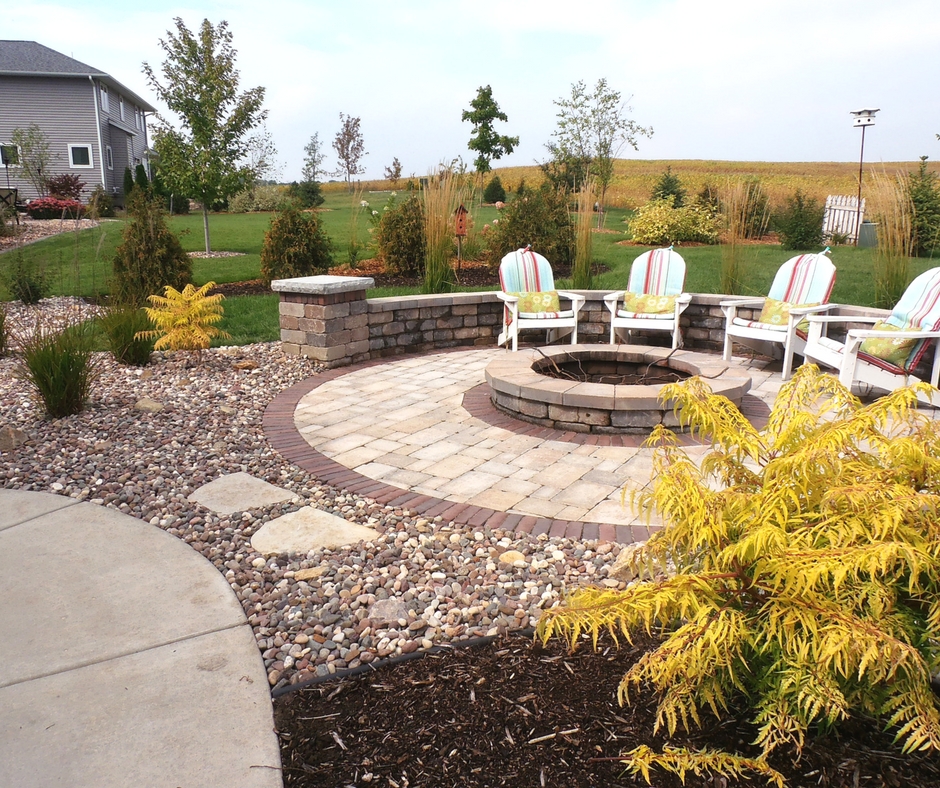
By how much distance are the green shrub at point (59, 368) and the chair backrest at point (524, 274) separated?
3602 millimetres

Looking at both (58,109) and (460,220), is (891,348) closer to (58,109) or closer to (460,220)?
(460,220)

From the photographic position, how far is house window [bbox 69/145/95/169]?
26.3 meters

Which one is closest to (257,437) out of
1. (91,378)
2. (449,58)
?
(91,378)

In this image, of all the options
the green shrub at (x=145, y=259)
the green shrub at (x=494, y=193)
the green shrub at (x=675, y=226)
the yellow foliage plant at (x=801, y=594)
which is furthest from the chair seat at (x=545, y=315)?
the green shrub at (x=494, y=193)

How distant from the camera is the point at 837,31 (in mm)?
6348

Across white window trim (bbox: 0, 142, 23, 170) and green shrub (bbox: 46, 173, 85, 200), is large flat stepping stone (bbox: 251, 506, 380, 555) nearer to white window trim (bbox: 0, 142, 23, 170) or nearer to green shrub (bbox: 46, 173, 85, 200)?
green shrub (bbox: 46, 173, 85, 200)

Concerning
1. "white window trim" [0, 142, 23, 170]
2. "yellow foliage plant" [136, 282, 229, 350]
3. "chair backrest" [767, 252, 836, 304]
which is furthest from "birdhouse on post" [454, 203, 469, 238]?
"white window trim" [0, 142, 23, 170]

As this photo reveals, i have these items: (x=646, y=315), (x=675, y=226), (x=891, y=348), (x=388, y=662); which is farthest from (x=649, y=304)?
(x=675, y=226)

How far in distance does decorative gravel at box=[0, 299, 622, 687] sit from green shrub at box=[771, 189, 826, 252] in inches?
496

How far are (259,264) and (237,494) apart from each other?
935cm

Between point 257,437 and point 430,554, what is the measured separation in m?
1.95

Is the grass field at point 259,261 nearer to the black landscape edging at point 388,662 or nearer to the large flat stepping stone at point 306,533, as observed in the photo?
the large flat stepping stone at point 306,533

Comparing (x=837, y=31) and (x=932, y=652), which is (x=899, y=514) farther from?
(x=837, y=31)

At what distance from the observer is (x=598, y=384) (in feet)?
15.2
